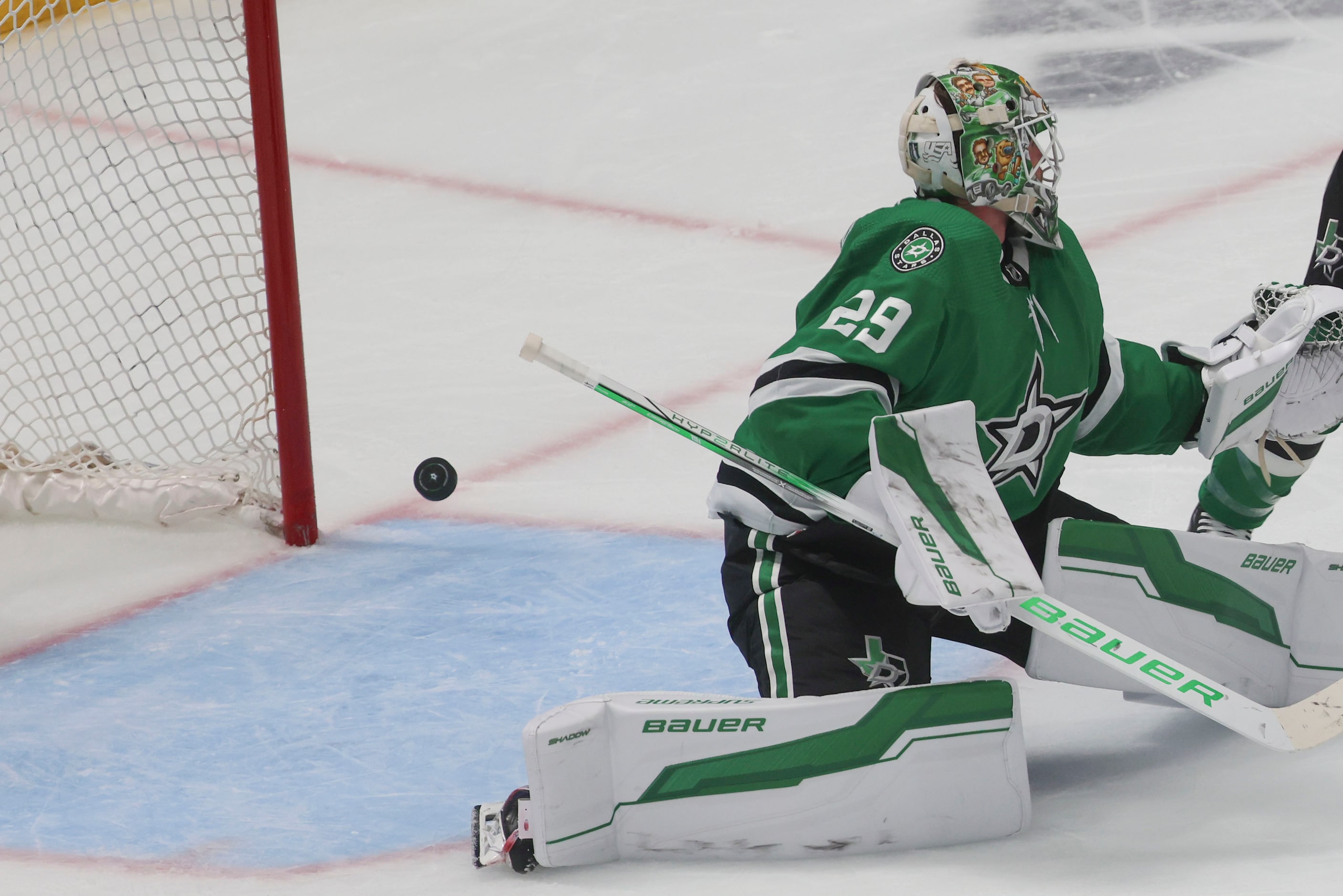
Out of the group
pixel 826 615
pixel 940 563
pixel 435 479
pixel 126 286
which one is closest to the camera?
pixel 940 563

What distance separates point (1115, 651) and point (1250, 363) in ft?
1.69

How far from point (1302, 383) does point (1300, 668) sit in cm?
42

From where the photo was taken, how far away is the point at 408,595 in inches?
114

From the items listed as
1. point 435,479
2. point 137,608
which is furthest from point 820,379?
point 137,608

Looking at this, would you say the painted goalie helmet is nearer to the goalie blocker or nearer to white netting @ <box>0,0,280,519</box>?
the goalie blocker

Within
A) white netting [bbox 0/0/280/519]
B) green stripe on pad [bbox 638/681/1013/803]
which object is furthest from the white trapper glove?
white netting [bbox 0/0/280/519]

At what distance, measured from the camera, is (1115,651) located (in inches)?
75.5

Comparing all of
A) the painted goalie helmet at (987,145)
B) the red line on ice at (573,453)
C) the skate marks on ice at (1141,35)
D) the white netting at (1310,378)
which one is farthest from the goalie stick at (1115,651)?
the skate marks on ice at (1141,35)

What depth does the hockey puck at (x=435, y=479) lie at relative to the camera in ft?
8.04

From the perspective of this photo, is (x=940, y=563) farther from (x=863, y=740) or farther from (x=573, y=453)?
(x=573, y=453)

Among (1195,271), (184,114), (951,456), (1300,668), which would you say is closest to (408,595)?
(951,456)

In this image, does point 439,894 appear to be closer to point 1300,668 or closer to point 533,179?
point 1300,668

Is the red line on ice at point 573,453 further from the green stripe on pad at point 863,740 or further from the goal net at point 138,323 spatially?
the green stripe on pad at point 863,740

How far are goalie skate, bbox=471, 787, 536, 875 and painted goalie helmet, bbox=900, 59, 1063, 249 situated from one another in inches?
33.7
